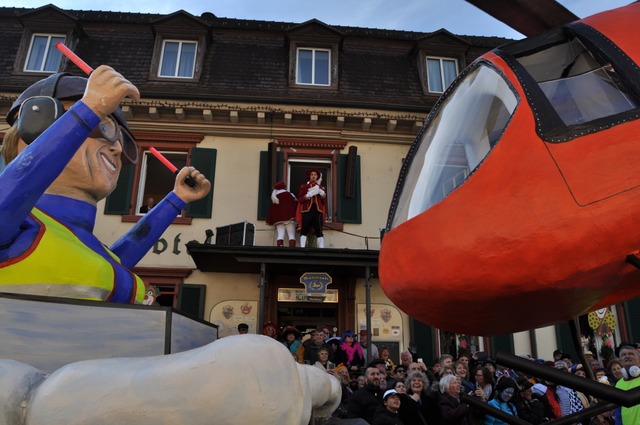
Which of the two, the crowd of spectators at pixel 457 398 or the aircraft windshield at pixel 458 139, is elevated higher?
the aircraft windshield at pixel 458 139

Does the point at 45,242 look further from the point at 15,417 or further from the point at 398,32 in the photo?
the point at 398,32

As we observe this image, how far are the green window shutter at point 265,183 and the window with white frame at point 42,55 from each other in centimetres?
531

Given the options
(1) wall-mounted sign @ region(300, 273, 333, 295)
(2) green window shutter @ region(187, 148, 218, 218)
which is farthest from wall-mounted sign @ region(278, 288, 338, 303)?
(2) green window shutter @ region(187, 148, 218, 218)

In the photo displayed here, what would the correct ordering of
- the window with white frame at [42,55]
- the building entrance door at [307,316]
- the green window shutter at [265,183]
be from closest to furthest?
the green window shutter at [265,183], the building entrance door at [307,316], the window with white frame at [42,55]

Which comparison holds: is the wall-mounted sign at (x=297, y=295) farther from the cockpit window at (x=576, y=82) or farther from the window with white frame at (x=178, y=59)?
the cockpit window at (x=576, y=82)

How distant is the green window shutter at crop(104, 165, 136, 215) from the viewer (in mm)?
10641

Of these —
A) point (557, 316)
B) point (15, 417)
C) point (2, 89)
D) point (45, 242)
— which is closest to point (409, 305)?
point (557, 316)

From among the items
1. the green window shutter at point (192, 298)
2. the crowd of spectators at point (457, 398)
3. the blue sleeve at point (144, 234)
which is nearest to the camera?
the blue sleeve at point (144, 234)

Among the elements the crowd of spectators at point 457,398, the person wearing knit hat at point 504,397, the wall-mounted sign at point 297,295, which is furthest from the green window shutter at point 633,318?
→ the person wearing knit hat at point 504,397

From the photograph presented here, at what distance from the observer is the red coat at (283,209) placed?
34.1 feet

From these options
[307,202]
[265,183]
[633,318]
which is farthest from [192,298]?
[633,318]

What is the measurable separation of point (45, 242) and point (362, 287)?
30.6 feet

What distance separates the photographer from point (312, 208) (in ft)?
34.0

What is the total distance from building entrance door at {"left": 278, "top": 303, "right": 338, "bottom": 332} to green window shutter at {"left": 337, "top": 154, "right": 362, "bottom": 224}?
200 cm
